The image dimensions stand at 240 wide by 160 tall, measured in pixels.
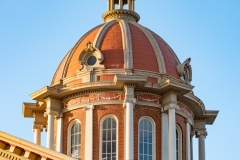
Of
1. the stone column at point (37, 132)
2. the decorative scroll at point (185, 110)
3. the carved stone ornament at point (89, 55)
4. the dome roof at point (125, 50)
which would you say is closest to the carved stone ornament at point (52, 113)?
the dome roof at point (125, 50)

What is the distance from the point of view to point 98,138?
2064 inches

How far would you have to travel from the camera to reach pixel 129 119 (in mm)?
51625

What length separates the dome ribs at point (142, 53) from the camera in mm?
54281

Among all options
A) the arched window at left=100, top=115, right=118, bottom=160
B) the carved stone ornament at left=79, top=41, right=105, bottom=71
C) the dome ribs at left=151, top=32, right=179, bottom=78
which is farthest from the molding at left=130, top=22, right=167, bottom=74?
the arched window at left=100, top=115, right=118, bottom=160

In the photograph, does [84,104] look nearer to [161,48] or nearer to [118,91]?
[118,91]

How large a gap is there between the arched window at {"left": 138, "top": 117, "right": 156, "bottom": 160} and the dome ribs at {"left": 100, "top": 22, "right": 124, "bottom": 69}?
3754 millimetres

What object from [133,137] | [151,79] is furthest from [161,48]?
[133,137]

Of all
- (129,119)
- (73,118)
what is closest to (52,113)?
(73,118)

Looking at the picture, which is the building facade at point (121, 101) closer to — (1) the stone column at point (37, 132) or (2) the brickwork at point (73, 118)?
(2) the brickwork at point (73, 118)

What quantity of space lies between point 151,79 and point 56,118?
20.5 ft

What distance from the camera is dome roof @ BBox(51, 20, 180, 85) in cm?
5431

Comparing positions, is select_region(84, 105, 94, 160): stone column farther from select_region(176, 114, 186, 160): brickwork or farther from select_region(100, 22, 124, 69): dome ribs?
select_region(176, 114, 186, 160): brickwork

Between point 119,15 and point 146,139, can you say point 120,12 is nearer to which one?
point 119,15

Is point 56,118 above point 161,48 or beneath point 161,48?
beneath
